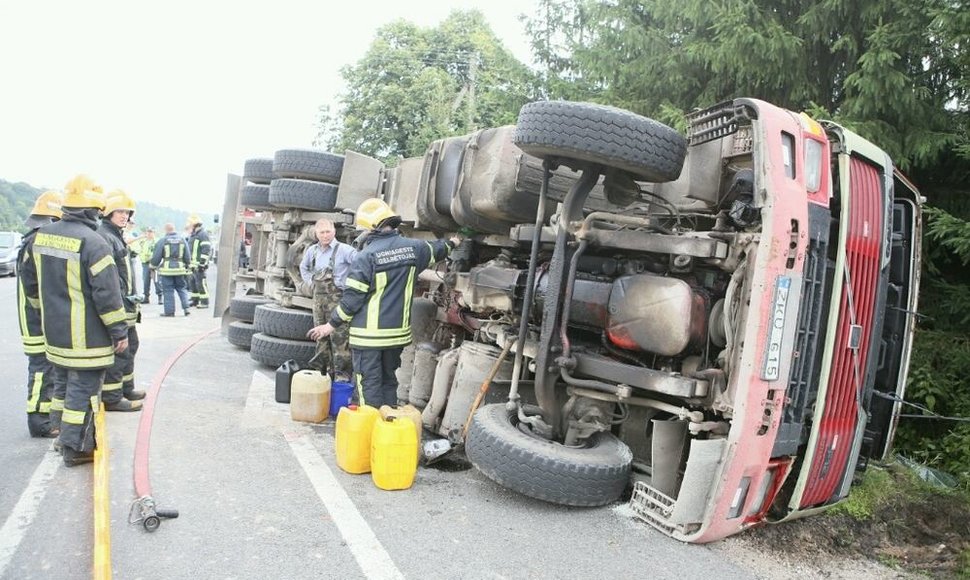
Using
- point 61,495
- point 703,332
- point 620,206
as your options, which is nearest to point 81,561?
point 61,495

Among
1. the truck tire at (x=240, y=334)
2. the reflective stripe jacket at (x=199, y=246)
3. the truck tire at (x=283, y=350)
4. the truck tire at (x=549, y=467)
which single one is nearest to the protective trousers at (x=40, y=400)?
the truck tire at (x=283, y=350)

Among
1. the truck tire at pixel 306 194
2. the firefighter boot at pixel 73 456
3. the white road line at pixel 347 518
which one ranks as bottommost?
the firefighter boot at pixel 73 456

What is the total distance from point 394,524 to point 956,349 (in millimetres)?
4429

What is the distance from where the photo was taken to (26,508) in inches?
132

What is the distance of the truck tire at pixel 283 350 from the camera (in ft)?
21.9

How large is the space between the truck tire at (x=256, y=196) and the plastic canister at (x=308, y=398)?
4.38 meters

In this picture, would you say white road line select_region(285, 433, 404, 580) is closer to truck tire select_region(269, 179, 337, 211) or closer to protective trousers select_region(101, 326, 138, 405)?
protective trousers select_region(101, 326, 138, 405)

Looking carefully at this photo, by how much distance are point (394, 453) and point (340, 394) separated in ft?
4.84

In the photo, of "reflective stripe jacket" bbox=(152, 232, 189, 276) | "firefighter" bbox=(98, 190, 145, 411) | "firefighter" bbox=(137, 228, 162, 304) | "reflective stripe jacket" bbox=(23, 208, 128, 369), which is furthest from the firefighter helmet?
"firefighter" bbox=(137, 228, 162, 304)

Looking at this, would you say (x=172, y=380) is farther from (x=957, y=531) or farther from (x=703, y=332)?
(x=957, y=531)

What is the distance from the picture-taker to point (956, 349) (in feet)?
17.0

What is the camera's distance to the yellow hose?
8.45 ft

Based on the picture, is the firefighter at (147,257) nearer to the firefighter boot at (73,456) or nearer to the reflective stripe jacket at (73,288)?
the reflective stripe jacket at (73,288)

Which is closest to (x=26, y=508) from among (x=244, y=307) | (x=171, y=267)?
(x=244, y=307)
